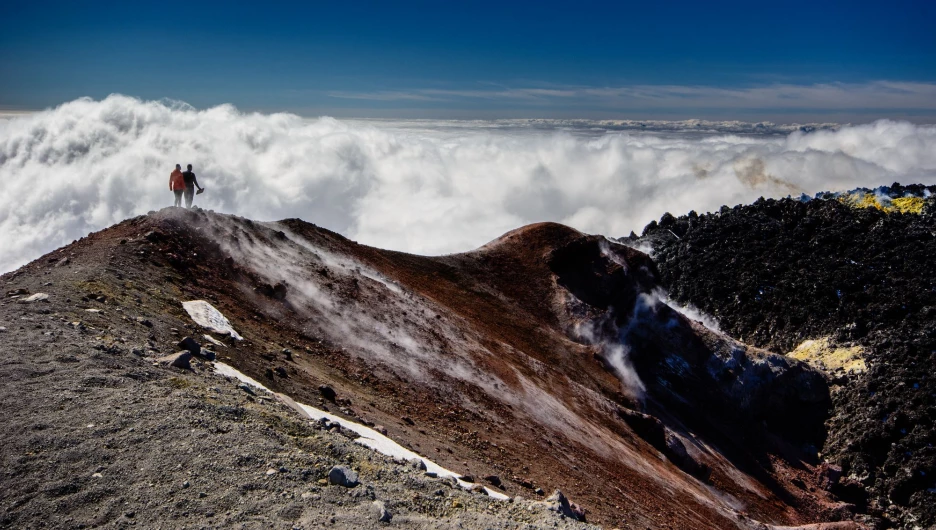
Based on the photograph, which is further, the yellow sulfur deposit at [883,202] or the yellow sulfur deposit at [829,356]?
the yellow sulfur deposit at [883,202]

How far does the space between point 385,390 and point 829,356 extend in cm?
3311

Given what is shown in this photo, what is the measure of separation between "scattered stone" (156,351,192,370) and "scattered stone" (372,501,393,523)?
5.25 m

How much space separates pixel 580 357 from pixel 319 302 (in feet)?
45.5

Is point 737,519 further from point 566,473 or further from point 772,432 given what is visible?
point 772,432

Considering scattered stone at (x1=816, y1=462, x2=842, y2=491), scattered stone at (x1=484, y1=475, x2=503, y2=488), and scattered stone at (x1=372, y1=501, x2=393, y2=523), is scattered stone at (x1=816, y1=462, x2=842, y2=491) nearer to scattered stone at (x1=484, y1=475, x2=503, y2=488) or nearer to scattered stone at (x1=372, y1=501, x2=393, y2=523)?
scattered stone at (x1=484, y1=475, x2=503, y2=488)

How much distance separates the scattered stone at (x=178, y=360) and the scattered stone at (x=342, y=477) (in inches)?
177

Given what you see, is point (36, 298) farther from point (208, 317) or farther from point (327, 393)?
point (327, 393)

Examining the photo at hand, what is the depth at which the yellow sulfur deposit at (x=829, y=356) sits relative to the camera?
38125 mm

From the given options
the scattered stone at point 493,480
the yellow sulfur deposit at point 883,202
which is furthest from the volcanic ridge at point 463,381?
the yellow sulfur deposit at point 883,202

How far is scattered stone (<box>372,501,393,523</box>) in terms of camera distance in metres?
8.16

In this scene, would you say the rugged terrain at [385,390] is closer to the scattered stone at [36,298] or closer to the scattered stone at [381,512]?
the scattered stone at [381,512]

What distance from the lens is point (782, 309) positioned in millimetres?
45531

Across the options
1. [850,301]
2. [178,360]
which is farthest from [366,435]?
[850,301]

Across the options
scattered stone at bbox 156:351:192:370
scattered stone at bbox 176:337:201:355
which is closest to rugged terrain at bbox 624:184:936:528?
scattered stone at bbox 176:337:201:355
